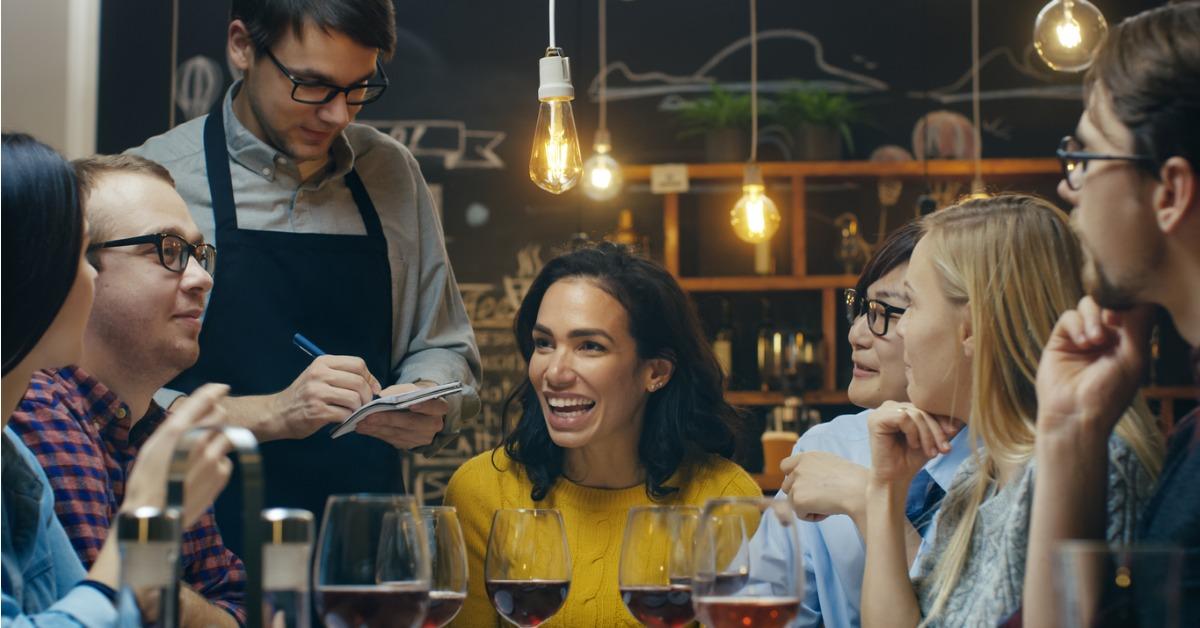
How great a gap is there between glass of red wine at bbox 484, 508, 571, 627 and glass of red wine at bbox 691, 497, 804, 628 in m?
0.26

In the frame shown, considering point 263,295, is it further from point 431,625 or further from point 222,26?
point 222,26

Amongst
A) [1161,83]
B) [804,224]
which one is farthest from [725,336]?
[1161,83]

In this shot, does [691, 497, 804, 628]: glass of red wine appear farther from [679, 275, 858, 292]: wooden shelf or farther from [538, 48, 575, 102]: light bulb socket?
[679, 275, 858, 292]: wooden shelf

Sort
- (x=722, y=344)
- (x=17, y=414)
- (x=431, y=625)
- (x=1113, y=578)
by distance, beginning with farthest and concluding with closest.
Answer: (x=722, y=344) < (x=17, y=414) < (x=431, y=625) < (x=1113, y=578)

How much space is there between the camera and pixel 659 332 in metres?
2.80

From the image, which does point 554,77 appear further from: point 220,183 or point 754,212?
point 754,212

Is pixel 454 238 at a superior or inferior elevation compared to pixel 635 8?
inferior

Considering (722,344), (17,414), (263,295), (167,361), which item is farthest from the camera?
(722,344)

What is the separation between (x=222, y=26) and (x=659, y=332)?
11.3 feet

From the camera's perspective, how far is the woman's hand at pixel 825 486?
1741mm

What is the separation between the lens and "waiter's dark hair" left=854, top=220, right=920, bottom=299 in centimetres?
245

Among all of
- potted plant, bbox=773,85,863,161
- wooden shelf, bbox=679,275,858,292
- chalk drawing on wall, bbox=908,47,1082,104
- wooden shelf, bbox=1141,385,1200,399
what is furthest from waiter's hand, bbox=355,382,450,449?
chalk drawing on wall, bbox=908,47,1082,104

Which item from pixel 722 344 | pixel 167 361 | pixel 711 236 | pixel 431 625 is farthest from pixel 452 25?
pixel 431 625

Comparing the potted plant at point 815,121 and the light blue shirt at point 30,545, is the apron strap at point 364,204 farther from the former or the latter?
the potted plant at point 815,121
